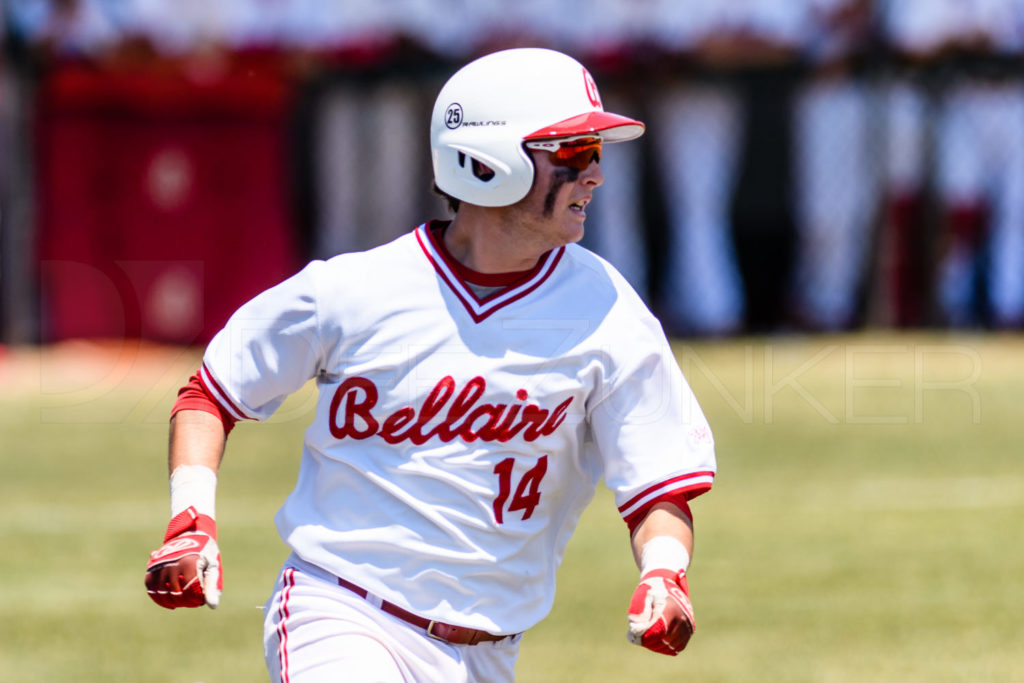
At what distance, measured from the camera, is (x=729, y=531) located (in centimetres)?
841

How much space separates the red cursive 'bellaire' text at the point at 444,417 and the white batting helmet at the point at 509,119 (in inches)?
18.0

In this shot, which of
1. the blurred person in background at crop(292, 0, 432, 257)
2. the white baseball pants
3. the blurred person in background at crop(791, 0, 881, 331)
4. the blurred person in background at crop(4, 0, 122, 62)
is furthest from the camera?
the blurred person in background at crop(292, 0, 432, 257)

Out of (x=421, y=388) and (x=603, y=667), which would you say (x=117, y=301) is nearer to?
(x=603, y=667)

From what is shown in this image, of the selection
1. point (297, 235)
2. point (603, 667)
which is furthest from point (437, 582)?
point (297, 235)

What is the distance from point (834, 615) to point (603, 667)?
1.25m

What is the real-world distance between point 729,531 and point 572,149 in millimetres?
5033

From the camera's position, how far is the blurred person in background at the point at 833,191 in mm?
15461

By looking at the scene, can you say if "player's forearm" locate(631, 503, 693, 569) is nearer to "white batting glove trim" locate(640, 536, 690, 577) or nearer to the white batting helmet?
"white batting glove trim" locate(640, 536, 690, 577)

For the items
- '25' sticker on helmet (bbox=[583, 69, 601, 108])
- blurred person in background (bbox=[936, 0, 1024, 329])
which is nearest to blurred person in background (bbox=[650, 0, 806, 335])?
blurred person in background (bbox=[936, 0, 1024, 329])

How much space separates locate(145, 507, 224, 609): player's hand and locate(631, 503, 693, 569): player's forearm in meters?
0.93

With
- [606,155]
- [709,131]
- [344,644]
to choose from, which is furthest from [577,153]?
[709,131]

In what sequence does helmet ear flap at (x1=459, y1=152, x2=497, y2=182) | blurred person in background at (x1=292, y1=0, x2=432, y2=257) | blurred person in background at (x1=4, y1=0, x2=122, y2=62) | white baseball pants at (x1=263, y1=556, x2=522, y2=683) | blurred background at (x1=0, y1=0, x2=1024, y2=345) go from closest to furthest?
white baseball pants at (x1=263, y1=556, x2=522, y2=683), helmet ear flap at (x1=459, y1=152, x2=497, y2=182), blurred person in background at (x1=4, y1=0, x2=122, y2=62), blurred background at (x1=0, y1=0, x2=1024, y2=345), blurred person in background at (x1=292, y1=0, x2=432, y2=257)

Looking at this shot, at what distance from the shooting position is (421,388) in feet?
12.0

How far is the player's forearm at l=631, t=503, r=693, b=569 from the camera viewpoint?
3627 millimetres
